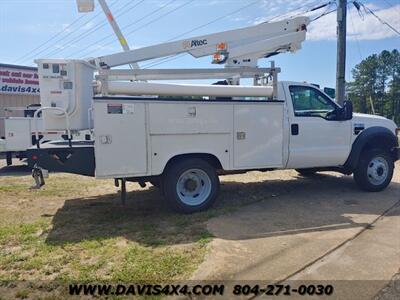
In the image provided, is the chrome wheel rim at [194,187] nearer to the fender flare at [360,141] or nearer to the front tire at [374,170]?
the fender flare at [360,141]

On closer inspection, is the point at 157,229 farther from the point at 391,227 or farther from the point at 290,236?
the point at 391,227

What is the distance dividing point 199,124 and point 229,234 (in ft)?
6.32

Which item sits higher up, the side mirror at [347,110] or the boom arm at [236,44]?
the boom arm at [236,44]

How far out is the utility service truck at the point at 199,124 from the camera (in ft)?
19.8

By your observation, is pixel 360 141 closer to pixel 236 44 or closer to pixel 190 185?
pixel 236 44

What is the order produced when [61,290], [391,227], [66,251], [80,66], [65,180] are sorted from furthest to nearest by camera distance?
[65,180] → [80,66] → [391,227] → [66,251] → [61,290]

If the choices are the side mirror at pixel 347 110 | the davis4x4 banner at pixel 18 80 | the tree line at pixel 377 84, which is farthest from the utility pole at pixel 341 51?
the tree line at pixel 377 84

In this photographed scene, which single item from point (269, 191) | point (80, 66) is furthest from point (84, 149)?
point (269, 191)

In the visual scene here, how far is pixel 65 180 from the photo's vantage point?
10242 millimetres

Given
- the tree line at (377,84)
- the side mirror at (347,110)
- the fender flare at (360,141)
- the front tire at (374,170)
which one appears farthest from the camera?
the tree line at (377,84)

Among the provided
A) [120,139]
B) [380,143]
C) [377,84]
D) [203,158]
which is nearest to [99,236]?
[120,139]

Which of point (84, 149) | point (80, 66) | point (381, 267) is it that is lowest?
point (381, 267)

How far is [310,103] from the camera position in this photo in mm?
7609

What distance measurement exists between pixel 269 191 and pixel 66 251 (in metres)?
4.79
